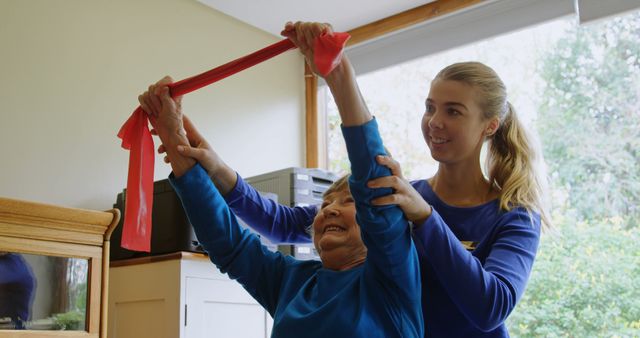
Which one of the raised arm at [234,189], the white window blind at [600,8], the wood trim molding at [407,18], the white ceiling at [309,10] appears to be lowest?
the raised arm at [234,189]

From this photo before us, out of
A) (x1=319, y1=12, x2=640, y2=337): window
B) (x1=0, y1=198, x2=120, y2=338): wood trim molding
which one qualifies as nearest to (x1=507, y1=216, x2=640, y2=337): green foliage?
(x1=319, y1=12, x2=640, y2=337): window

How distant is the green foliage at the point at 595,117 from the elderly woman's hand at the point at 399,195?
8.48 feet

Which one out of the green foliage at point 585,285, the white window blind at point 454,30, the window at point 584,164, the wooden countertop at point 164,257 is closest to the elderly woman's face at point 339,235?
the wooden countertop at point 164,257

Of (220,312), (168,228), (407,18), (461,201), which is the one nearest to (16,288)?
(168,228)

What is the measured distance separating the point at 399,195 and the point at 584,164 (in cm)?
272

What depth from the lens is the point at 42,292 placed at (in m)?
2.29

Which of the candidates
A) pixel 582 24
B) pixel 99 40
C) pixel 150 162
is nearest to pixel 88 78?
pixel 99 40

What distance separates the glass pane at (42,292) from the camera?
218cm

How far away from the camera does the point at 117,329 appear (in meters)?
2.99

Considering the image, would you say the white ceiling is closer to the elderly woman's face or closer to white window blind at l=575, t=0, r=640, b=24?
white window blind at l=575, t=0, r=640, b=24

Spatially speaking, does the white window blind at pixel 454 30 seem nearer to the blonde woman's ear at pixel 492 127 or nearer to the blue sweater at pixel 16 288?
the blonde woman's ear at pixel 492 127

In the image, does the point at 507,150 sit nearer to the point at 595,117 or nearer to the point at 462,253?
the point at 462,253

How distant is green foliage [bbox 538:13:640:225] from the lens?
3373 mm

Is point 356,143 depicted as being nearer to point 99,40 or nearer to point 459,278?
point 459,278
